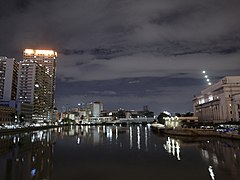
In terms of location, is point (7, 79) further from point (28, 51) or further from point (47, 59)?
point (47, 59)

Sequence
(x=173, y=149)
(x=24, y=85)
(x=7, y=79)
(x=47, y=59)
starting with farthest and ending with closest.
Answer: (x=47, y=59), (x=24, y=85), (x=7, y=79), (x=173, y=149)

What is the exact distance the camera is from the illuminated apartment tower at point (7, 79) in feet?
401

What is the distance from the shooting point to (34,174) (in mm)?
16578

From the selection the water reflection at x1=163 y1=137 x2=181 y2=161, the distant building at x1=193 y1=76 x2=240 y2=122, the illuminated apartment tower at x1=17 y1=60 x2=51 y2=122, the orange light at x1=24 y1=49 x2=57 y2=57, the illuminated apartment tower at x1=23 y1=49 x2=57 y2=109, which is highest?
the orange light at x1=24 y1=49 x2=57 y2=57

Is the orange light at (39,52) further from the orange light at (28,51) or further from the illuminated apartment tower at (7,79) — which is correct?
the illuminated apartment tower at (7,79)

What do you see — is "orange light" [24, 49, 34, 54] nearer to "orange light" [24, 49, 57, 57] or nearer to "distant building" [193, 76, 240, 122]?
"orange light" [24, 49, 57, 57]

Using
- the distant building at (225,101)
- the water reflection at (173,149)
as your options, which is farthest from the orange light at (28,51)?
the water reflection at (173,149)

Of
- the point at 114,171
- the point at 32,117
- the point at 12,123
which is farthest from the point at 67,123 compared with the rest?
the point at 114,171

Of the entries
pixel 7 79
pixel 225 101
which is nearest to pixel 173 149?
pixel 225 101

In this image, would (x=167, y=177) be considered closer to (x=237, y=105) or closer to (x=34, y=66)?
(x=237, y=105)

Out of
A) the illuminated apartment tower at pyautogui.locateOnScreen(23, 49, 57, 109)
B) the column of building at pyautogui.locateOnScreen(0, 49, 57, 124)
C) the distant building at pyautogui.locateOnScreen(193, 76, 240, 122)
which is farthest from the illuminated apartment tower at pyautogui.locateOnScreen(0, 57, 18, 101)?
the distant building at pyautogui.locateOnScreen(193, 76, 240, 122)

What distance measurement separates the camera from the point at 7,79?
12412 centimetres

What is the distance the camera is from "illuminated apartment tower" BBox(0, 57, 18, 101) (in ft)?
401

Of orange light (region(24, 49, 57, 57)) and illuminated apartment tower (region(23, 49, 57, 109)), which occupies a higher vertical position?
orange light (region(24, 49, 57, 57))
